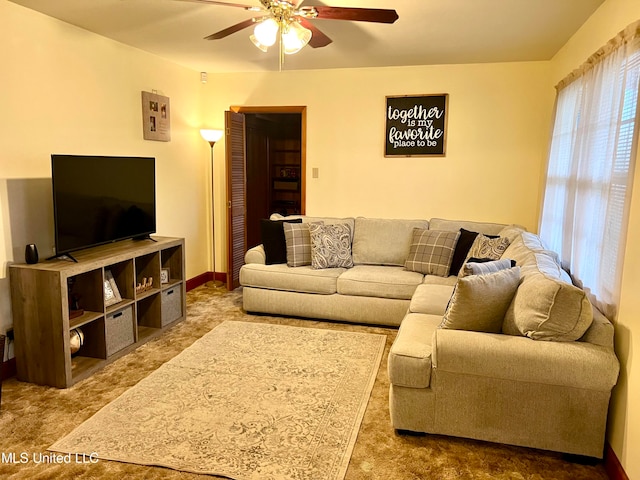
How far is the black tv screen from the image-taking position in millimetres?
3102

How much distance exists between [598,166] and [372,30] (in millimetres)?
1862

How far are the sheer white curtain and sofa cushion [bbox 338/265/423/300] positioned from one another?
120cm

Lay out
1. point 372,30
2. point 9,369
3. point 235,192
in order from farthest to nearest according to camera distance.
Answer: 1. point 235,192
2. point 372,30
3. point 9,369

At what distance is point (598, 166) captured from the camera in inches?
106

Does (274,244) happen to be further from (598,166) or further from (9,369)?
(598,166)

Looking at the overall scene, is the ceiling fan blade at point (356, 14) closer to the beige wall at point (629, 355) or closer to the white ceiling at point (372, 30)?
the white ceiling at point (372, 30)

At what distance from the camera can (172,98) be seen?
16.0 feet

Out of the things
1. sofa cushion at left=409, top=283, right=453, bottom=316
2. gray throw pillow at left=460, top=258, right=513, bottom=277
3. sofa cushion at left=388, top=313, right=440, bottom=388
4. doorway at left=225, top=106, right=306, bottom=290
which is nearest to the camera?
sofa cushion at left=388, top=313, right=440, bottom=388

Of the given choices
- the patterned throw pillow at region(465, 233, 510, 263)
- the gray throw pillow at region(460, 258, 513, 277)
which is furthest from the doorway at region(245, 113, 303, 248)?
the gray throw pillow at region(460, 258, 513, 277)

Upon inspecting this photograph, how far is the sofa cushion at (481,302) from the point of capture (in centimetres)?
238

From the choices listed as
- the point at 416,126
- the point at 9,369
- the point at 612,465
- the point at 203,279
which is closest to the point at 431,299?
the point at 612,465

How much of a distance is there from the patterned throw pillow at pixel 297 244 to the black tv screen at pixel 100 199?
1265 mm

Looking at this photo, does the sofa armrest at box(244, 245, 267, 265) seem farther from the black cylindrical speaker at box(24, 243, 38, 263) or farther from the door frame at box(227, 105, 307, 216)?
the black cylindrical speaker at box(24, 243, 38, 263)

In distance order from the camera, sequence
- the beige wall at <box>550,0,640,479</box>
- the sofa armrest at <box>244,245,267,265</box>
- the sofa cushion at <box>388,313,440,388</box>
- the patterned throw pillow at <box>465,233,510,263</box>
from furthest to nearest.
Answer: the sofa armrest at <box>244,245,267,265</box> → the patterned throw pillow at <box>465,233,510,263</box> → the sofa cushion at <box>388,313,440,388</box> → the beige wall at <box>550,0,640,479</box>
